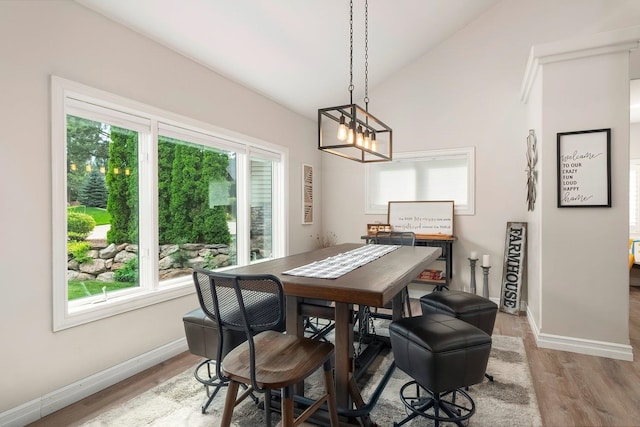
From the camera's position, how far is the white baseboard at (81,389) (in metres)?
1.98

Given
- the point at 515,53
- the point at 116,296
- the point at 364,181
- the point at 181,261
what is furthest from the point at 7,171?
the point at 515,53

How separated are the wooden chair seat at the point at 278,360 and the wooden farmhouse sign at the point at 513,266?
3.40m

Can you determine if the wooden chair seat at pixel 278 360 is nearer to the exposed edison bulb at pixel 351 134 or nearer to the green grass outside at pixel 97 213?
the exposed edison bulb at pixel 351 134

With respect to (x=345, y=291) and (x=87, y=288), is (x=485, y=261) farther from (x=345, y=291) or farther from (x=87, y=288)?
(x=87, y=288)

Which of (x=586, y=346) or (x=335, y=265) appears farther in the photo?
(x=586, y=346)

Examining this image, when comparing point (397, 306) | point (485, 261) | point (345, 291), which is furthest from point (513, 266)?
point (345, 291)

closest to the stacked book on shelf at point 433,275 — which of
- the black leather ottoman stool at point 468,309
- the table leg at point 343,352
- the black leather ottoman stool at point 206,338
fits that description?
the black leather ottoman stool at point 468,309

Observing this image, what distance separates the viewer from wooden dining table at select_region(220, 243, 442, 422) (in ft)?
5.25

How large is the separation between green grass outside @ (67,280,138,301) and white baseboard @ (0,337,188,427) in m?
0.56

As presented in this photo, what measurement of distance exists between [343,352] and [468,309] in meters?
1.01

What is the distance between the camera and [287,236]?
15.3ft

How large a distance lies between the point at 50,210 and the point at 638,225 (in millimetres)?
8500

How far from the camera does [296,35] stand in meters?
3.44

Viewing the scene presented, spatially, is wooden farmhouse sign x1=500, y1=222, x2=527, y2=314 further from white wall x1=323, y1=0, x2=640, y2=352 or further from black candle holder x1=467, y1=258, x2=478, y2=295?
black candle holder x1=467, y1=258, x2=478, y2=295
